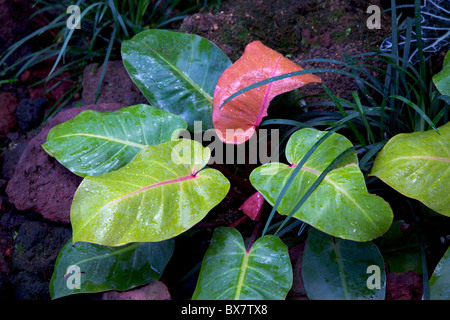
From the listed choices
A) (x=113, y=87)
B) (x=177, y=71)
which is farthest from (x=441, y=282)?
(x=113, y=87)

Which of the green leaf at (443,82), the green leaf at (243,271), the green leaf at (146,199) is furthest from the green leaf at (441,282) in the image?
the green leaf at (146,199)

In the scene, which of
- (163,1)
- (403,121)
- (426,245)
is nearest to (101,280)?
(426,245)

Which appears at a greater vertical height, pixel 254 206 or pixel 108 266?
pixel 254 206

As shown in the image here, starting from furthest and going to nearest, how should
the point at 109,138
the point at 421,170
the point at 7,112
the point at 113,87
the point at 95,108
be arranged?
1. the point at 7,112
2. the point at 113,87
3. the point at 95,108
4. the point at 109,138
5. the point at 421,170

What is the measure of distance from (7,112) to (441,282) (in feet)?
7.69

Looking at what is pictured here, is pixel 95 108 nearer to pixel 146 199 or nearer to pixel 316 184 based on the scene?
pixel 146 199

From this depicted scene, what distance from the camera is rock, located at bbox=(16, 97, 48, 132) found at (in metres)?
2.13

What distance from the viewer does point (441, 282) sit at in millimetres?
Answer: 1083

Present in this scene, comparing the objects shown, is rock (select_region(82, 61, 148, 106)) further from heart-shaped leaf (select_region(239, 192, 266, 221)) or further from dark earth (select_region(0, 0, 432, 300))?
heart-shaped leaf (select_region(239, 192, 266, 221))

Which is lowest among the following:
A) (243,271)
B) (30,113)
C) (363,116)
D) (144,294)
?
(144,294)

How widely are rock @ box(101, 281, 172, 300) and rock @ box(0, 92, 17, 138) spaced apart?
1379 mm

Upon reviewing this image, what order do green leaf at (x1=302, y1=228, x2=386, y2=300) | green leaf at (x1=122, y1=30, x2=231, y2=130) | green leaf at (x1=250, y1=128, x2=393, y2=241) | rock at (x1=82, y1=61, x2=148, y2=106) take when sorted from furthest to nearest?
1. rock at (x1=82, y1=61, x2=148, y2=106)
2. green leaf at (x1=122, y1=30, x2=231, y2=130)
3. green leaf at (x1=302, y1=228, x2=386, y2=300)
4. green leaf at (x1=250, y1=128, x2=393, y2=241)

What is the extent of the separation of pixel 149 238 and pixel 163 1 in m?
1.86

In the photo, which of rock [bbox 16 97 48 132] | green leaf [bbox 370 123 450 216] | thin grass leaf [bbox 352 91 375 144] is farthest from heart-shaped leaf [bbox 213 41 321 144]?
rock [bbox 16 97 48 132]
